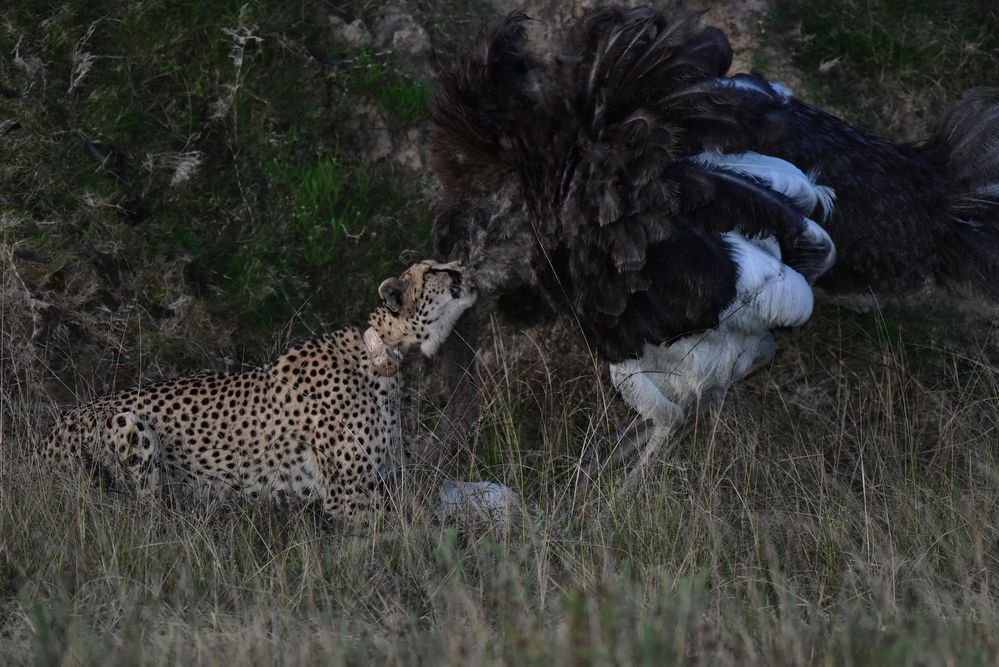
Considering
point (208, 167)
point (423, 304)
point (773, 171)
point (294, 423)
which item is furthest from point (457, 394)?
point (208, 167)

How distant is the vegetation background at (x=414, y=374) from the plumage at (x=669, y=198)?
16.8 inches

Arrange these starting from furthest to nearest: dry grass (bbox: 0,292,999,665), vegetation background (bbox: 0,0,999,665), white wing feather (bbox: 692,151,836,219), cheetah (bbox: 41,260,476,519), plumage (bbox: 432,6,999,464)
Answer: cheetah (bbox: 41,260,476,519) < white wing feather (bbox: 692,151,836,219) < plumage (bbox: 432,6,999,464) < vegetation background (bbox: 0,0,999,665) < dry grass (bbox: 0,292,999,665)

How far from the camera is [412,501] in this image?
557cm

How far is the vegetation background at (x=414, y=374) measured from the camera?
4844 millimetres

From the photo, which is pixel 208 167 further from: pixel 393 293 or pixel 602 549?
pixel 602 549

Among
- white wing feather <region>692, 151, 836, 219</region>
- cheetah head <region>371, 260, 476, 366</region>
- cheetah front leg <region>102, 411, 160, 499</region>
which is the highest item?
white wing feather <region>692, 151, 836, 219</region>

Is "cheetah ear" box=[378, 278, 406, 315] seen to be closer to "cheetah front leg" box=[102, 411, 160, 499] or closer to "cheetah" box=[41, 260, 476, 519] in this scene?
"cheetah" box=[41, 260, 476, 519]

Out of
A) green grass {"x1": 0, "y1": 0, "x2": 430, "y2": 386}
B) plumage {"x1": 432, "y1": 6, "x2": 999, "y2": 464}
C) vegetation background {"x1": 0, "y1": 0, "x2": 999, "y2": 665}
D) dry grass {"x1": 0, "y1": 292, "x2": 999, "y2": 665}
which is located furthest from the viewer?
green grass {"x1": 0, "y1": 0, "x2": 430, "y2": 386}

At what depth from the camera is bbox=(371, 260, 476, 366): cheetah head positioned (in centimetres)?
596

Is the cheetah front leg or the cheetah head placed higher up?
the cheetah head

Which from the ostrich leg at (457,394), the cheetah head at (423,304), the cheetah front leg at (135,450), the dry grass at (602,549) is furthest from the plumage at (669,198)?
the cheetah front leg at (135,450)

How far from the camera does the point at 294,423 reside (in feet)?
19.7

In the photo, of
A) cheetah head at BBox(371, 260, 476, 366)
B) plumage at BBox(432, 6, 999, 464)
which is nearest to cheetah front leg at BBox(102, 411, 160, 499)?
cheetah head at BBox(371, 260, 476, 366)

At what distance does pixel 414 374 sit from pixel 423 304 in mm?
1344
